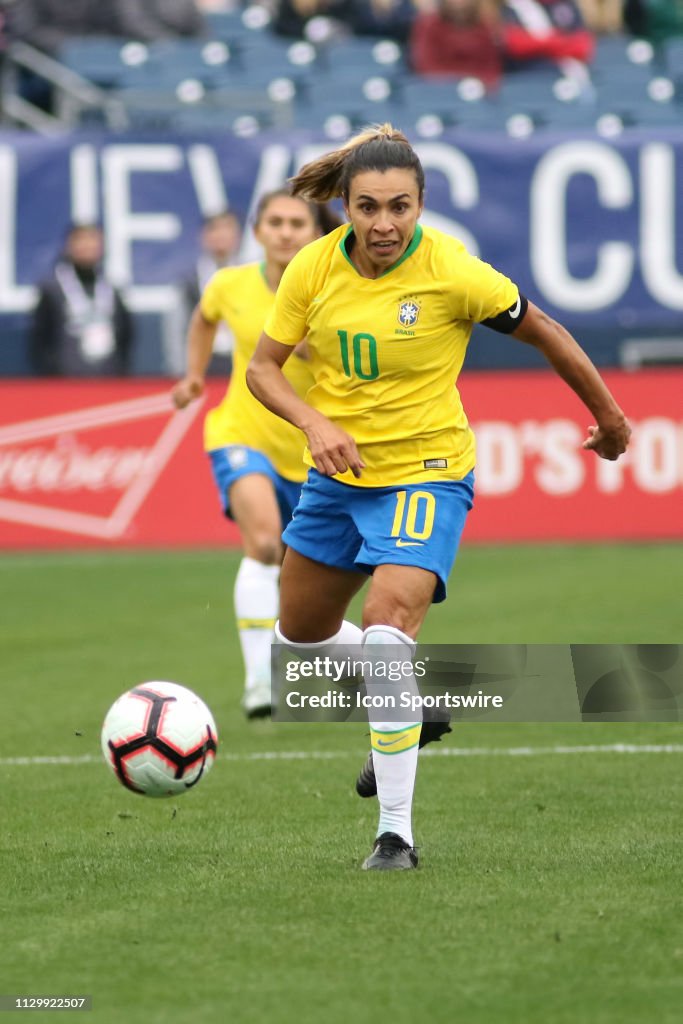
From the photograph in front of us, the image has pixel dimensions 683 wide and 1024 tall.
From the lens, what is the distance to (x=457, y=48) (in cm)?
1978

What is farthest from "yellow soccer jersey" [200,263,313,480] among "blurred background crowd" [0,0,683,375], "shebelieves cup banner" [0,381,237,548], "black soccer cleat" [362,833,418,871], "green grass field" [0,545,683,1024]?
"blurred background crowd" [0,0,683,375]

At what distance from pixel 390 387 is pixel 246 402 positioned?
3.04 metres

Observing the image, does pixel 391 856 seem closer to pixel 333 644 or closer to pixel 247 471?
pixel 333 644

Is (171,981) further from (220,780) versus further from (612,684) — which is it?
(612,684)

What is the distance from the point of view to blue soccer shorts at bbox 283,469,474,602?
545 centimetres

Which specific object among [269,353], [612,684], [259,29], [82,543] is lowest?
[269,353]

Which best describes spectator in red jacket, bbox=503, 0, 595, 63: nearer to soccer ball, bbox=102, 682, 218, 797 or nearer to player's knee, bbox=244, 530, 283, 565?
player's knee, bbox=244, 530, 283, 565

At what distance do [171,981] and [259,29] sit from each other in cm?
1775

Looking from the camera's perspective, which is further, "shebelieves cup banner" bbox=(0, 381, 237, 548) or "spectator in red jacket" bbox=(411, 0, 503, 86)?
"spectator in red jacket" bbox=(411, 0, 503, 86)

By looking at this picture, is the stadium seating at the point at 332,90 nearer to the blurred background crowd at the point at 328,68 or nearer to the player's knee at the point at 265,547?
the blurred background crowd at the point at 328,68

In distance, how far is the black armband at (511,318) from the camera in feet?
17.7

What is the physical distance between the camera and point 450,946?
4.35m

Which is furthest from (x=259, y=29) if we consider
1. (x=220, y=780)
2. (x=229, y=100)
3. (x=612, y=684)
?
(x=220, y=780)

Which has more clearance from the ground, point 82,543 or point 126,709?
point 82,543
